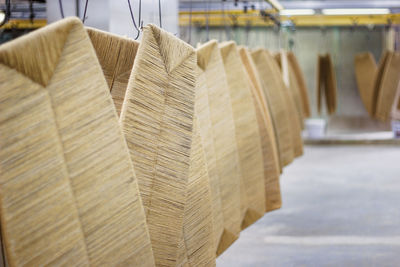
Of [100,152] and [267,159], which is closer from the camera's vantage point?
[100,152]

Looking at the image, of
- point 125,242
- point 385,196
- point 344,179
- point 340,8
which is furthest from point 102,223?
point 340,8

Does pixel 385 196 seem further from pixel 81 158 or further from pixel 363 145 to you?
pixel 81 158

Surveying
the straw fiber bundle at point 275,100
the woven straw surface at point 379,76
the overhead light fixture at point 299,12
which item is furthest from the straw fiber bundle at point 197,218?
the woven straw surface at point 379,76

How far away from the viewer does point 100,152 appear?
947 millimetres

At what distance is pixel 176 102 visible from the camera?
1178mm

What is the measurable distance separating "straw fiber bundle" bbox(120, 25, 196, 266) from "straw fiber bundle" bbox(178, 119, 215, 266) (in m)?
0.10

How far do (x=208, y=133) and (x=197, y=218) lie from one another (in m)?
0.40

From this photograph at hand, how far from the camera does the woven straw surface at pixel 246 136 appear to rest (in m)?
1.97

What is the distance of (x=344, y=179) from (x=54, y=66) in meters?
4.67

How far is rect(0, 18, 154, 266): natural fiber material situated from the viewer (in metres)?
0.84

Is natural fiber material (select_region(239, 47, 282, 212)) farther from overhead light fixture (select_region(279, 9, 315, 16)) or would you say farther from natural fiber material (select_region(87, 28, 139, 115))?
overhead light fixture (select_region(279, 9, 315, 16))

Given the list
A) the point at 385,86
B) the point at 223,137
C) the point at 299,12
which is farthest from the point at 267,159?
the point at 385,86

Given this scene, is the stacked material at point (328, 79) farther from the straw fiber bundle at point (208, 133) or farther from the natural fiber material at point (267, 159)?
the straw fiber bundle at point (208, 133)

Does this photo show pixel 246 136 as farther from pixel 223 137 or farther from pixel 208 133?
pixel 208 133
